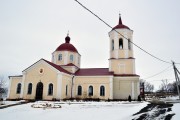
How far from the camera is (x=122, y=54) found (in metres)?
30.0

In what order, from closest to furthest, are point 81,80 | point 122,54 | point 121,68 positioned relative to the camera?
point 81,80
point 121,68
point 122,54

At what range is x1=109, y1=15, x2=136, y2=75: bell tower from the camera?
29.5 m

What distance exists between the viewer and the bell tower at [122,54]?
2948 cm

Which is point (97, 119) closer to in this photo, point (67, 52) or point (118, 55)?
point (118, 55)

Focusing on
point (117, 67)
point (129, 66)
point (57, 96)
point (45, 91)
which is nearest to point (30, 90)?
point (45, 91)

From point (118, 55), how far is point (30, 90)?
50.9 ft

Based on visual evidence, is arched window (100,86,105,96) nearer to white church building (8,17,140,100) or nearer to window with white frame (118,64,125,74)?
white church building (8,17,140,100)

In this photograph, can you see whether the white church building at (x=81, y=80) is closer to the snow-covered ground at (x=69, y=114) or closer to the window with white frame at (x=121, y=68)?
the window with white frame at (x=121, y=68)

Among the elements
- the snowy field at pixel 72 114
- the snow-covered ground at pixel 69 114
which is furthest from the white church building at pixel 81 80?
the snow-covered ground at pixel 69 114

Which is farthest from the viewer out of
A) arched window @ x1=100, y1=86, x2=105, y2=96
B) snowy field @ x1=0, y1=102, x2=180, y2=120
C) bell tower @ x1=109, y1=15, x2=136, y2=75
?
bell tower @ x1=109, y1=15, x2=136, y2=75

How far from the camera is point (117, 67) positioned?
29797 mm

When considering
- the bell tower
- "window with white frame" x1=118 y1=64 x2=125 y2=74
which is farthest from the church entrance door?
"window with white frame" x1=118 y1=64 x2=125 y2=74

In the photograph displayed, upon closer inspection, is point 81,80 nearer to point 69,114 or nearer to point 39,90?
point 39,90

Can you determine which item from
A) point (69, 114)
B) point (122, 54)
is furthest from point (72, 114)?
point (122, 54)
